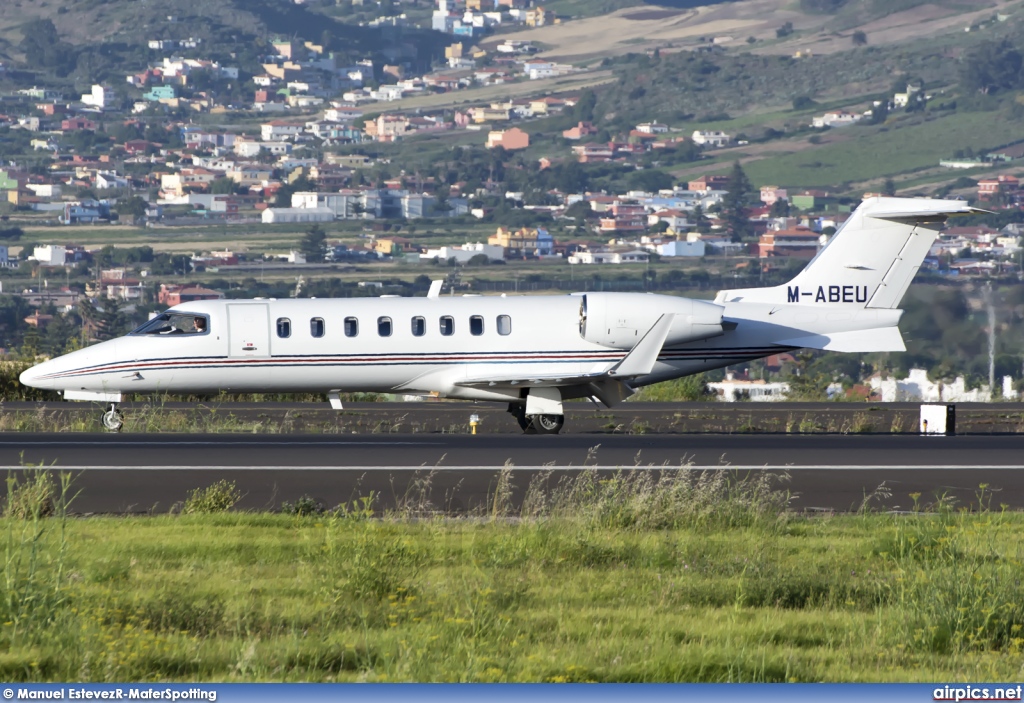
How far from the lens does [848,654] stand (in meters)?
10.5

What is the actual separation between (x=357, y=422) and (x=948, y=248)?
164746 mm

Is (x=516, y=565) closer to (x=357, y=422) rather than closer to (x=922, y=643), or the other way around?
(x=922, y=643)

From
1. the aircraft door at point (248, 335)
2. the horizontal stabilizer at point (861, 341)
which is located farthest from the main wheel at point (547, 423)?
the aircraft door at point (248, 335)

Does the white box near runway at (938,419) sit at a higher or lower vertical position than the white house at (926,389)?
higher

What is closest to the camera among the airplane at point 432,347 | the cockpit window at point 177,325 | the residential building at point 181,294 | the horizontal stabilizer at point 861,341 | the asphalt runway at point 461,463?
the asphalt runway at point 461,463

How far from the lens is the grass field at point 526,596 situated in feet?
32.4

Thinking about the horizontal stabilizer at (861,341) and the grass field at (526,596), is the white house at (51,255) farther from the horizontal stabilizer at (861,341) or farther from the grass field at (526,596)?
the grass field at (526,596)

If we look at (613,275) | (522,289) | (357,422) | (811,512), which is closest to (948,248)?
(613,275)

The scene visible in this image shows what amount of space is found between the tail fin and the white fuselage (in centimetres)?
202

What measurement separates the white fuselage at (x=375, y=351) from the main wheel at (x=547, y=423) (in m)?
0.49

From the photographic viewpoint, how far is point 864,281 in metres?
28.3

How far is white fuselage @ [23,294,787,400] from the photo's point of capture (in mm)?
27016

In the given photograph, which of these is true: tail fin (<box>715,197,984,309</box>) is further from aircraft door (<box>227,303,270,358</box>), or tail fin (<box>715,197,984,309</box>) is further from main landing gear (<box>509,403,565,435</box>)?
aircraft door (<box>227,303,270,358</box>)

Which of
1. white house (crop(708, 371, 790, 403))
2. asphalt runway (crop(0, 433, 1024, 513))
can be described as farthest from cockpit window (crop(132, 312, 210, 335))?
white house (crop(708, 371, 790, 403))
